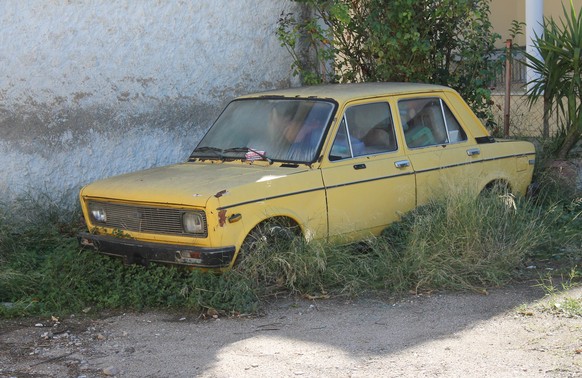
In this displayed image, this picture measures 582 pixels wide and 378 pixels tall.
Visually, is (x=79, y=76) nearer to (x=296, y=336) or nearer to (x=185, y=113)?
(x=185, y=113)

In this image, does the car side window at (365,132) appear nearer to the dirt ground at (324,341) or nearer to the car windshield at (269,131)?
the car windshield at (269,131)

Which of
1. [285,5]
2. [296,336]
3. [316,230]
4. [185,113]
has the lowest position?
[296,336]

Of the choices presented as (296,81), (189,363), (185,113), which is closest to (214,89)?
(185,113)

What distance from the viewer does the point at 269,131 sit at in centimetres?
763

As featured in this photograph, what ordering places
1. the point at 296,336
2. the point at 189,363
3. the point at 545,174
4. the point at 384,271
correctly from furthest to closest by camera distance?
the point at 545,174
the point at 384,271
the point at 296,336
the point at 189,363

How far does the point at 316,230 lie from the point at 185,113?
10.7ft

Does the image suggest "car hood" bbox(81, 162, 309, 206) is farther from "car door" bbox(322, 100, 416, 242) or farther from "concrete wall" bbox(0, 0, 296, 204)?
"concrete wall" bbox(0, 0, 296, 204)

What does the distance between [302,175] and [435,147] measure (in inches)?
62.2

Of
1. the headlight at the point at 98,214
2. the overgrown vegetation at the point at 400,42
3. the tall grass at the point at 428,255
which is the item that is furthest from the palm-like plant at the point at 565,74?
the headlight at the point at 98,214

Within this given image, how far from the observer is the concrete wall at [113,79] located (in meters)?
8.70

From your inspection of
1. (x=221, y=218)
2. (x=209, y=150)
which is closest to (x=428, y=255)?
(x=221, y=218)

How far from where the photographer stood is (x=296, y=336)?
239 inches

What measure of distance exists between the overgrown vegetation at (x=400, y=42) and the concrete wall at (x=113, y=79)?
523 millimetres

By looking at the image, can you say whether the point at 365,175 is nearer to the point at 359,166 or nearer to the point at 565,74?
the point at 359,166
